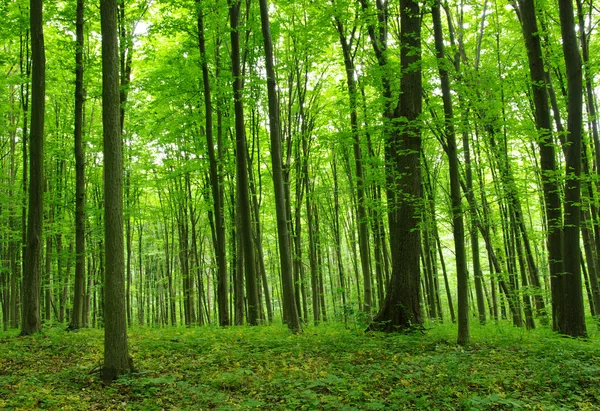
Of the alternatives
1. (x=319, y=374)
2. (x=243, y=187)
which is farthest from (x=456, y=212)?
(x=243, y=187)

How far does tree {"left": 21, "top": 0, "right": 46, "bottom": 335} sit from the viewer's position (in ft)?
31.0

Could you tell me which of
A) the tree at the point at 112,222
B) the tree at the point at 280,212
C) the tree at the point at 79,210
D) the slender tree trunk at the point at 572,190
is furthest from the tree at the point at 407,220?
the tree at the point at 79,210

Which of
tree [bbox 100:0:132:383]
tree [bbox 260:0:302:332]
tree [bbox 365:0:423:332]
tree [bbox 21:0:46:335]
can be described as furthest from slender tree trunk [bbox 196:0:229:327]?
tree [bbox 100:0:132:383]

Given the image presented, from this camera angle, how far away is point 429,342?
25.4 feet

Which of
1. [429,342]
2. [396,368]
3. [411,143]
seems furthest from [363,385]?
[411,143]

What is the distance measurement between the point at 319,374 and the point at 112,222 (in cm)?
360

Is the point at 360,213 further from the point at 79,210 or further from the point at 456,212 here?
the point at 79,210

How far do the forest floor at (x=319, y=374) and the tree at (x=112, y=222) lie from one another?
399 millimetres

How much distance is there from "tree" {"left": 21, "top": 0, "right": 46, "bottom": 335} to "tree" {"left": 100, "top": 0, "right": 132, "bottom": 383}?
15.9 feet

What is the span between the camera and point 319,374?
5.79m

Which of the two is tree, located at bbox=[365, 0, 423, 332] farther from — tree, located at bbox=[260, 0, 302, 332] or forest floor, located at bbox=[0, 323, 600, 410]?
tree, located at bbox=[260, 0, 302, 332]

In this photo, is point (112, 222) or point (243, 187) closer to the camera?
point (112, 222)

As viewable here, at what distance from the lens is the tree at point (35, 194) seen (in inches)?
372

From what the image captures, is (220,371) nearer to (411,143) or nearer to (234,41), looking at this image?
(411,143)
